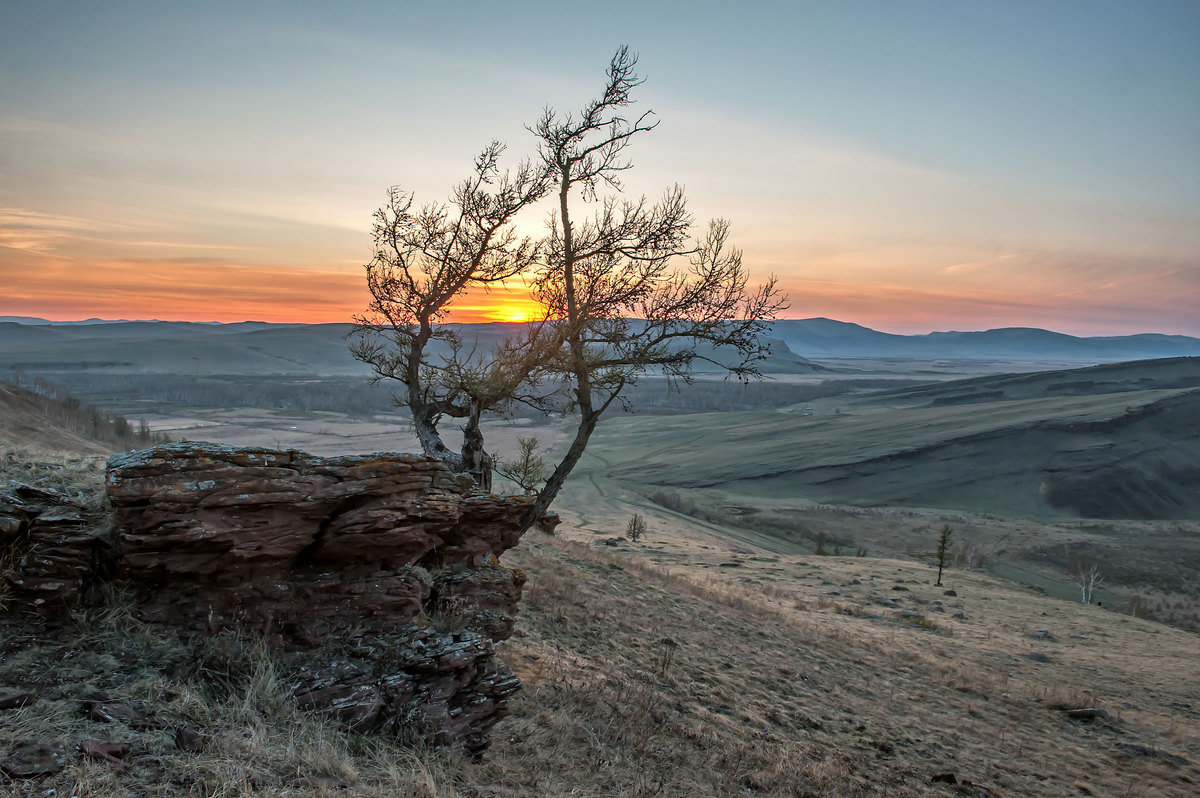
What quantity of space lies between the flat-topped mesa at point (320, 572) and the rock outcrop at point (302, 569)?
0.5 inches

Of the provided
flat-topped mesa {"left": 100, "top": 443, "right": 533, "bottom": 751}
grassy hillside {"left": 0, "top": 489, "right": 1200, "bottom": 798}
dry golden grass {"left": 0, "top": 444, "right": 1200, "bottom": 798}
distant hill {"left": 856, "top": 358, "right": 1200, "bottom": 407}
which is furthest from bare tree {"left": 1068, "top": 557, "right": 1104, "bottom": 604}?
distant hill {"left": 856, "top": 358, "right": 1200, "bottom": 407}

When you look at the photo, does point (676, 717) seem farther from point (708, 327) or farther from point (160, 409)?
point (160, 409)

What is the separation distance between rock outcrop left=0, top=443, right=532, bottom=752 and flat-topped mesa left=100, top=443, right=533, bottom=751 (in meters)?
0.01

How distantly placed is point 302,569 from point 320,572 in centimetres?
19

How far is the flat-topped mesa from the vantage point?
19.4 ft

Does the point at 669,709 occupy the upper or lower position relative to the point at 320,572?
lower

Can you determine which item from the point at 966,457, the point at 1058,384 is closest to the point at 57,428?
the point at 966,457

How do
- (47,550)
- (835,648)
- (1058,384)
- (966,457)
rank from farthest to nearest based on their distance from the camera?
(1058,384) → (966,457) → (835,648) → (47,550)

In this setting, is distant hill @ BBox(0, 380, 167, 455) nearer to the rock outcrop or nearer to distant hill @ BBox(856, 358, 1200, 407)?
the rock outcrop

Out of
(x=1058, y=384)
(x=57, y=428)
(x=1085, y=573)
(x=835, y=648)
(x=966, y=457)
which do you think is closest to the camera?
(x=835, y=648)

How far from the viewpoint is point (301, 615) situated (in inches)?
253

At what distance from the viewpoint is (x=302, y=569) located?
6.70m

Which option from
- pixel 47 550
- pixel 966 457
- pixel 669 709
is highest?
pixel 47 550

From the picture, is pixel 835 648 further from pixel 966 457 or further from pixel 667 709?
pixel 966 457
